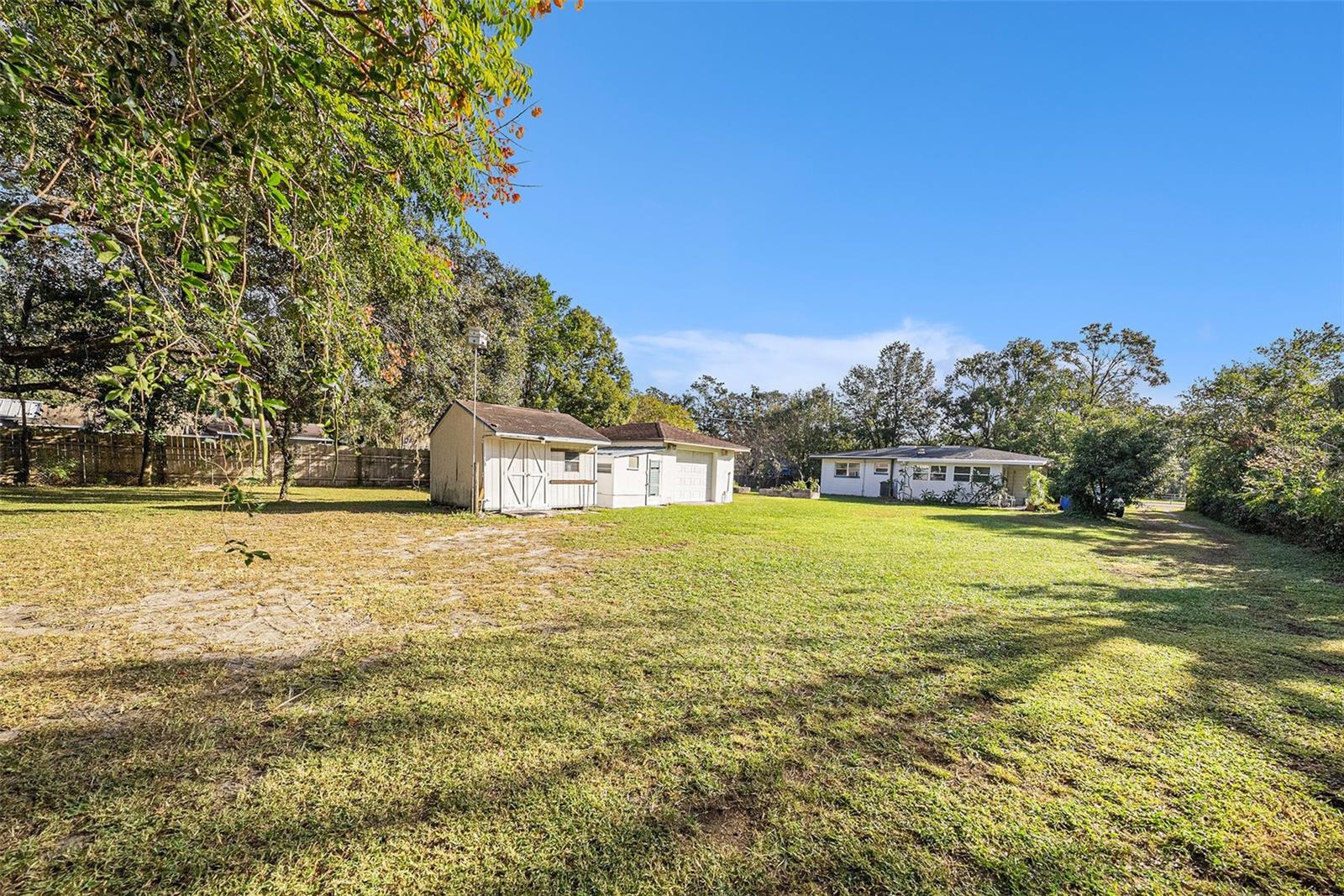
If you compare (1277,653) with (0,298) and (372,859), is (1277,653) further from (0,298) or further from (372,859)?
(0,298)

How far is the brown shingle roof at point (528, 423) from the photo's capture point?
44.5ft

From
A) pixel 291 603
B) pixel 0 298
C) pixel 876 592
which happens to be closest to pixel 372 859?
pixel 291 603

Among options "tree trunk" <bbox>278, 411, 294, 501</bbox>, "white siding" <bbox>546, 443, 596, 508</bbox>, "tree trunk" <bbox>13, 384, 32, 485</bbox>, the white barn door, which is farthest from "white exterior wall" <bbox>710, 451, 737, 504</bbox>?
"tree trunk" <bbox>13, 384, 32, 485</bbox>

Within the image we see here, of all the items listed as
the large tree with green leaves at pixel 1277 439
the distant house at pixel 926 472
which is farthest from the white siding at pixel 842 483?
the large tree with green leaves at pixel 1277 439

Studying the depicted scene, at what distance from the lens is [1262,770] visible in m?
2.64

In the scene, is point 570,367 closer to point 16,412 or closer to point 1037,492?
point 1037,492

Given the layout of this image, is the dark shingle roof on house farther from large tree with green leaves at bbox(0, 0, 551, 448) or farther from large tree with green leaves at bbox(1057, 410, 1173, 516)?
large tree with green leaves at bbox(0, 0, 551, 448)

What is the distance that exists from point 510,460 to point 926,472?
21076 mm

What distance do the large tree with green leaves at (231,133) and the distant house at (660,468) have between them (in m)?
12.8

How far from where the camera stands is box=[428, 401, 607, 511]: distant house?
536 inches

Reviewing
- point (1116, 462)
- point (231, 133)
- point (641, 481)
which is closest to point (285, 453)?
point (641, 481)

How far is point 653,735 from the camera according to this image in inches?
111

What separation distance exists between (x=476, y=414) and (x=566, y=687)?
426 inches

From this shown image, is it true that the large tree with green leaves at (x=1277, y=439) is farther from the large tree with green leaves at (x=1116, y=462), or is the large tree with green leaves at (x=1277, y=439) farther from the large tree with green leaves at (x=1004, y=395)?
the large tree with green leaves at (x=1004, y=395)
